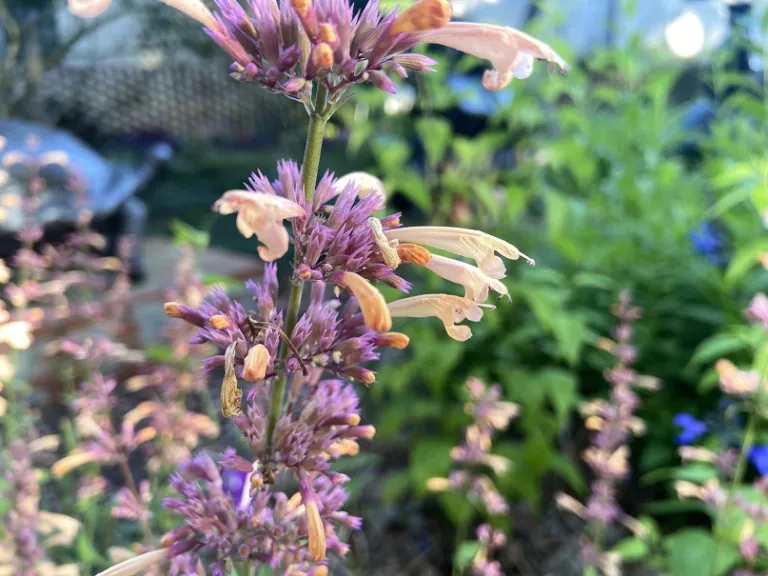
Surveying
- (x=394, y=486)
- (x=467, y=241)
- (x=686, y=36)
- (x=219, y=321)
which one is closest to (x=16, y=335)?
(x=219, y=321)

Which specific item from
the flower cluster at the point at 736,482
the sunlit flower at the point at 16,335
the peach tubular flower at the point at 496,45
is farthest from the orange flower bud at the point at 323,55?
the flower cluster at the point at 736,482

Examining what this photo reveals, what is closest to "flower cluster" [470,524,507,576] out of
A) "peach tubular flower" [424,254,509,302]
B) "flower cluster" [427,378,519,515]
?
"flower cluster" [427,378,519,515]

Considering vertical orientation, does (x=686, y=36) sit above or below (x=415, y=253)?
above

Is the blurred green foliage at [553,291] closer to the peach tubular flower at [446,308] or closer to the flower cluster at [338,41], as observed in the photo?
the peach tubular flower at [446,308]

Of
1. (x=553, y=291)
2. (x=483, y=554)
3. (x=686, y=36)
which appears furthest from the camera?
(x=686, y=36)

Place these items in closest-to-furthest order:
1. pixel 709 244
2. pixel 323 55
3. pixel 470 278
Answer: pixel 323 55 → pixel 470 278 → pixel 709 244

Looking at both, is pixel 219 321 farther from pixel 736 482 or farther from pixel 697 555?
pixel 697 555

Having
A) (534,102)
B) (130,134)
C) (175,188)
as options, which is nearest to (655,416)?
(534,102)
